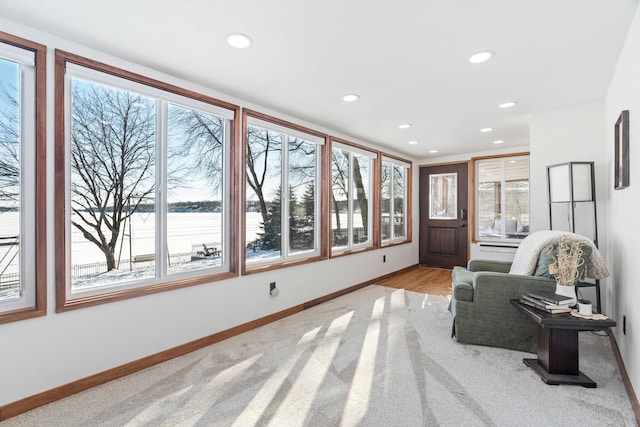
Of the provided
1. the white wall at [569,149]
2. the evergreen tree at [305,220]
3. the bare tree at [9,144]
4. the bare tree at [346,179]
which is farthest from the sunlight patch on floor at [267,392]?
the white wall at [569,149]

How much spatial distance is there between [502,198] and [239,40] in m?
5.37

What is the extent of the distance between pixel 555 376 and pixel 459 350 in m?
0.67

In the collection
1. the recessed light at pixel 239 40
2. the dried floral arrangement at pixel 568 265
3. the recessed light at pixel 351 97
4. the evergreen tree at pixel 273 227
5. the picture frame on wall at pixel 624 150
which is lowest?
the dried floral arrangement at pixel 568 265

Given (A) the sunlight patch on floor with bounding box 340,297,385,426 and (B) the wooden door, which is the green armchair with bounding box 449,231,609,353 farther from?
(B) the wooden door

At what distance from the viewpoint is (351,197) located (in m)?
4.98

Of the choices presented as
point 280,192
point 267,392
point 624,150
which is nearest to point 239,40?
point 280,192

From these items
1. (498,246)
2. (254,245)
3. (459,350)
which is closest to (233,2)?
(254,245)

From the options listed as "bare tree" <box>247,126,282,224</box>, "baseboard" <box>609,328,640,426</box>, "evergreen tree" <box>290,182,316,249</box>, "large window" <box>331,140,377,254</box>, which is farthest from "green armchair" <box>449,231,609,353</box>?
"bare tree" <box>247,126,282,224</box>

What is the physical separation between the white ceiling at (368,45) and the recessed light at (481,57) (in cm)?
5

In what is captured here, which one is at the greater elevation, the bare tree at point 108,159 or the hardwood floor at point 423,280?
the bare tree at point 108,159

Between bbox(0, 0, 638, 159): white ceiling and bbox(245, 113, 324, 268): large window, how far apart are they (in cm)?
42

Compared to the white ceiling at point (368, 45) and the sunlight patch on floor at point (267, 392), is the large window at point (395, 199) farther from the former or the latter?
the sunlight patch on floor at point (267, 392)

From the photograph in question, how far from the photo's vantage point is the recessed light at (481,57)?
2.25m

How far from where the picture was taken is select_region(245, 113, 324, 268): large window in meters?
3.47
